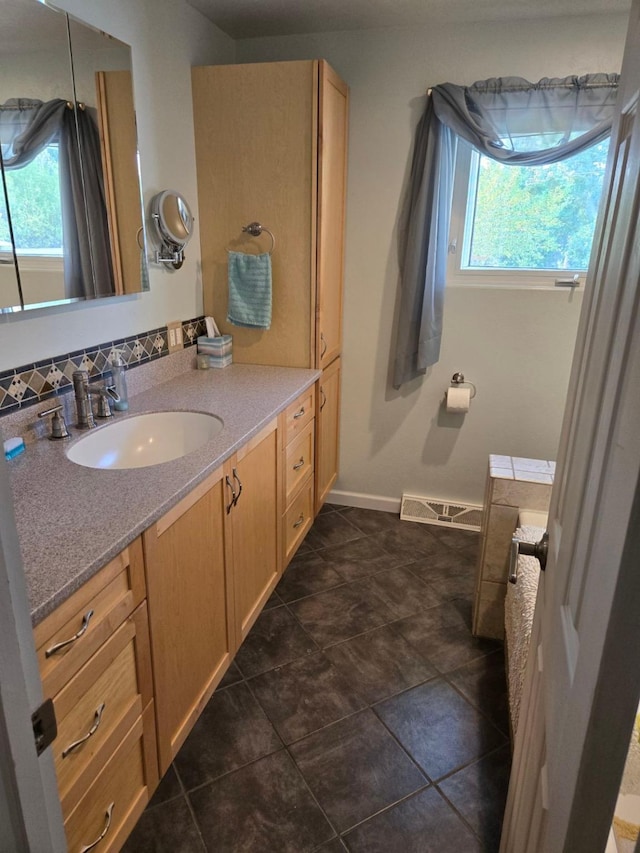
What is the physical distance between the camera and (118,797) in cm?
131

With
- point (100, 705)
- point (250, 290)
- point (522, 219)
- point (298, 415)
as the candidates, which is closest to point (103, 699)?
point (100, 705)

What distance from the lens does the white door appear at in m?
0.51

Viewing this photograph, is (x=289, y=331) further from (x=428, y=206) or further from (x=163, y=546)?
(x=163, y=546)

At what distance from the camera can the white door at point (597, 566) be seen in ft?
1.67

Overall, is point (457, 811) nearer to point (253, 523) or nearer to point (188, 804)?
point (188, 804)

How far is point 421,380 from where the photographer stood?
304cm

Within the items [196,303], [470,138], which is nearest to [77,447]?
[196,303]

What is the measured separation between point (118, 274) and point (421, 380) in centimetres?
167

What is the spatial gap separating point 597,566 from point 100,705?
106 centimetres

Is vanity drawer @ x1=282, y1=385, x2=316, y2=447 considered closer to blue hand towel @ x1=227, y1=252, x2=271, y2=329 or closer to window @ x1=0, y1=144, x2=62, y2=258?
blue hand towel @ x1=227, y1=252, x2=271, y2=329

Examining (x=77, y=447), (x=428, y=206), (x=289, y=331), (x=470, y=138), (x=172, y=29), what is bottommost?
(x=77, y=447)

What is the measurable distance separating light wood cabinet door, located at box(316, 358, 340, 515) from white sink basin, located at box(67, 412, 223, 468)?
0.90m

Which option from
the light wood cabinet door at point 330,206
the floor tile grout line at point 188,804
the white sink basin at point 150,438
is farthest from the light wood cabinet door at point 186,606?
the light wood cabinet door at point 330,206

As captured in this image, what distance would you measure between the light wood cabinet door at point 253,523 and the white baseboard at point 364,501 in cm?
103
